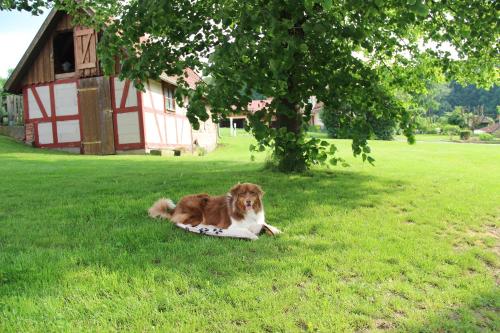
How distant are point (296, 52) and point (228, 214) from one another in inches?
142

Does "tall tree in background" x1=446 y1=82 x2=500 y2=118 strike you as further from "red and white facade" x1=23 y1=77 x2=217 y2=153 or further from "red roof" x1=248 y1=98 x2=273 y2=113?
"red roof" x1=248 y1=98 x2=273 y2=113

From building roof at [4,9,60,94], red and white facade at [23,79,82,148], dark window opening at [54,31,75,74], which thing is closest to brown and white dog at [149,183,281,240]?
red and white facade at [23,79,82,148]

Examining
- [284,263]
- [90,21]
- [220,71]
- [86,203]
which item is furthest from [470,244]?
[90,21]

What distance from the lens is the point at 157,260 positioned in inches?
203

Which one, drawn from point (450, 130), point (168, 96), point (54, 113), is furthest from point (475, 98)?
point (54, 113)

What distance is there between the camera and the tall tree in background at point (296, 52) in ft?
22.1

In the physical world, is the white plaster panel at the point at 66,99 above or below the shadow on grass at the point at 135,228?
above

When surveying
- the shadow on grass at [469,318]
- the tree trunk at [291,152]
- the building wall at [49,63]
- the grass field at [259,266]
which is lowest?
the shadow on grass at [469,318]

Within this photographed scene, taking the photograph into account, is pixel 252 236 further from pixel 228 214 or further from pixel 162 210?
pixel 162 210

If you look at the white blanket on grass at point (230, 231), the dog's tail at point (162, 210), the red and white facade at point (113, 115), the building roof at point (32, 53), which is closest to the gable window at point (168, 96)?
the red and white facade at point (113, 115)

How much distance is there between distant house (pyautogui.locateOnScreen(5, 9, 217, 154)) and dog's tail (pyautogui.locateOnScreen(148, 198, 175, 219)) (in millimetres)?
15381

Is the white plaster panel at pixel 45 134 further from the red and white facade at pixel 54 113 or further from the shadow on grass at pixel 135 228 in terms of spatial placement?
the shadow on grass at pixel 135 228

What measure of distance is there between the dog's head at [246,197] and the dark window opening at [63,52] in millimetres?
20524

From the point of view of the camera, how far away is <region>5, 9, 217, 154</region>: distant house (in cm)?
2216
